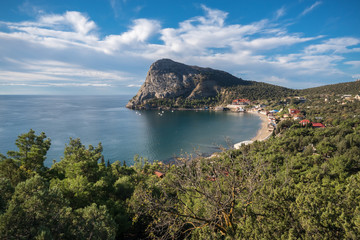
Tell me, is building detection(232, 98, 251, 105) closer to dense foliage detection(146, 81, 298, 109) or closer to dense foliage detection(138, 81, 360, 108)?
dense foliage detection(146, 81, 298, 109)

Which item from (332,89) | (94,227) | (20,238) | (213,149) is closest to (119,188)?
(94,227)

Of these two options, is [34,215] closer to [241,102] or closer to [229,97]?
[241,102]

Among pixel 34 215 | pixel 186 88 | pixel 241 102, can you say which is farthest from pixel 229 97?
pixel 34 215

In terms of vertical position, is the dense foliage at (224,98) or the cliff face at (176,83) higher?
the cliff face at (176,83)

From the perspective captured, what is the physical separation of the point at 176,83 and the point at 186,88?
9.33 metres

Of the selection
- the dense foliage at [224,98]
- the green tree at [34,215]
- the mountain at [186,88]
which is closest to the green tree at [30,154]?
the green tree at [34,215]

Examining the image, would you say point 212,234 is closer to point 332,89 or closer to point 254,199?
point 254,199

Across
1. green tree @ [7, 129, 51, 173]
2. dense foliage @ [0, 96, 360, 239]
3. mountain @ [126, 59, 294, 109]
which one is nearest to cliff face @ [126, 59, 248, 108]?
mountain @ [126, 59, 294, 109]

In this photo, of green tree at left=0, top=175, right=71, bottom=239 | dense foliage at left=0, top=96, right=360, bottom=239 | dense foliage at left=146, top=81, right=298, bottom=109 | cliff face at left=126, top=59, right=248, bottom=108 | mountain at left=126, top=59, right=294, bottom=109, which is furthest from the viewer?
cliff face at left=126, top=59, right=248, bottom=108

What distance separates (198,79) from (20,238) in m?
154

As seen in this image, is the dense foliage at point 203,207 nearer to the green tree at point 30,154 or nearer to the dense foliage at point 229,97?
the green tree at point 30,154

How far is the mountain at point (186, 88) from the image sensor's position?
13475 cm

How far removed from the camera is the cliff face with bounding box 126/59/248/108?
145m

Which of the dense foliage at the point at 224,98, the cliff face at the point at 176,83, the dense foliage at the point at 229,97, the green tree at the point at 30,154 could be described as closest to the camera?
the green tree at the point at 30,154
